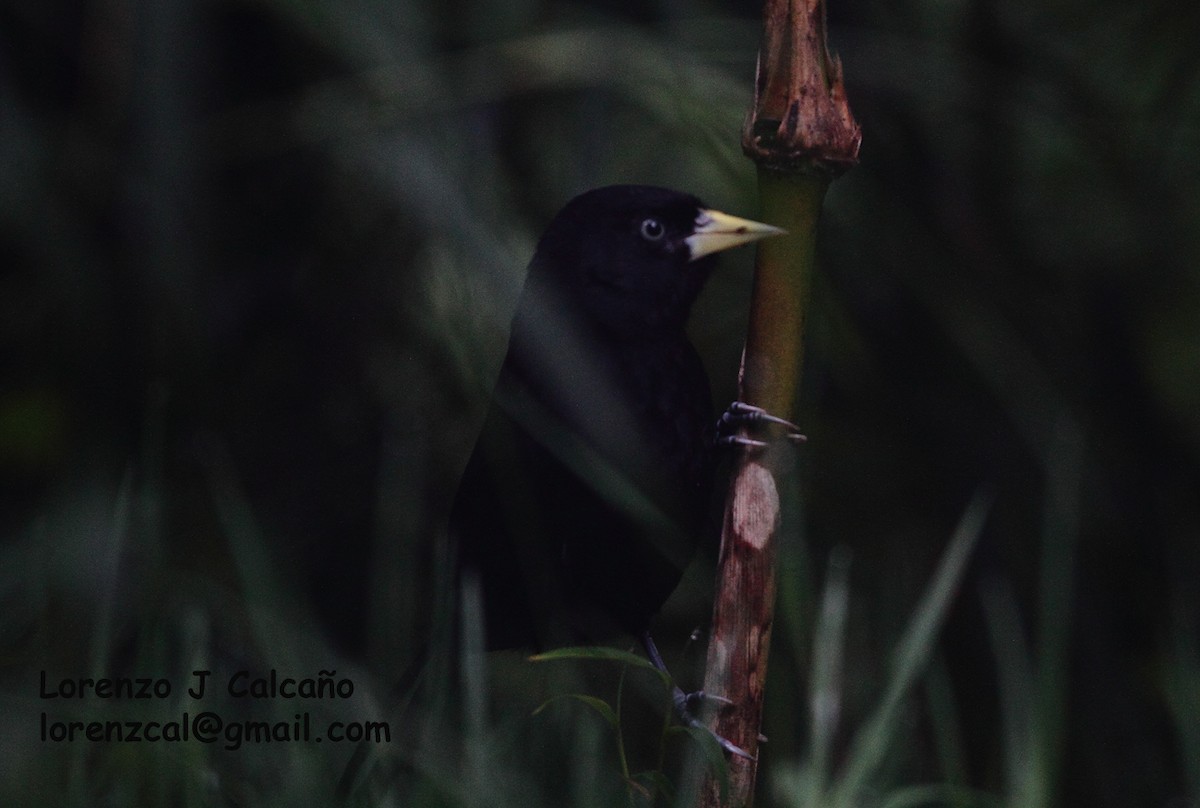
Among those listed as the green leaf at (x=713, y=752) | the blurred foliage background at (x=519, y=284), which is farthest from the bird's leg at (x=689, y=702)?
the blurred foliage background at (x=519, y=284)

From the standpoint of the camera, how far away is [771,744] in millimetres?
1189

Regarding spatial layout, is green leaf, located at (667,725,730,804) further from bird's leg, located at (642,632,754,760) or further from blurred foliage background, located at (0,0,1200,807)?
blurred foliage background, located at (0,0,1200,807)

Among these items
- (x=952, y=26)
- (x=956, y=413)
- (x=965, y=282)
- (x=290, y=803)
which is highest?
(x=952, y=26)

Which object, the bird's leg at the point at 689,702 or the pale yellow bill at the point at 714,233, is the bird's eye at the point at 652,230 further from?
the bird's leg at the point at 689,702

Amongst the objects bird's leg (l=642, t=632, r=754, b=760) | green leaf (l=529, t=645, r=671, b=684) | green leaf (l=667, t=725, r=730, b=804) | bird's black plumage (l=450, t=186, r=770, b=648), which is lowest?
green leaf (l=667, t=725, r=730, b=804)

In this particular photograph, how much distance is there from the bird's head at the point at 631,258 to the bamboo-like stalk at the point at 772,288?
51cm

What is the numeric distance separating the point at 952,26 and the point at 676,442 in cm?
74

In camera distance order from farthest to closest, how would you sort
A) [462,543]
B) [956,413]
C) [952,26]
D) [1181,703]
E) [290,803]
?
[956,413] < [952,26] < [462,543] < [1181,703] < [290,803]

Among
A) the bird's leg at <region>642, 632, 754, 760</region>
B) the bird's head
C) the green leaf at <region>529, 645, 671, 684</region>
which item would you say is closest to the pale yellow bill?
the bird's head

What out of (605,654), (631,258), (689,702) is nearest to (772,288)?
(605,654)

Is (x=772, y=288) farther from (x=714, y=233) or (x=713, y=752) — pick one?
(x=714, y=233)

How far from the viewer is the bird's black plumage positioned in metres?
1.39

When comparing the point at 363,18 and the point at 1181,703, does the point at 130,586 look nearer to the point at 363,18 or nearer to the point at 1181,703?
the point at 363,18

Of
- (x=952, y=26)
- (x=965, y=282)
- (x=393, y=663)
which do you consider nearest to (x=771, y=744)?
(x=393, y=663)
